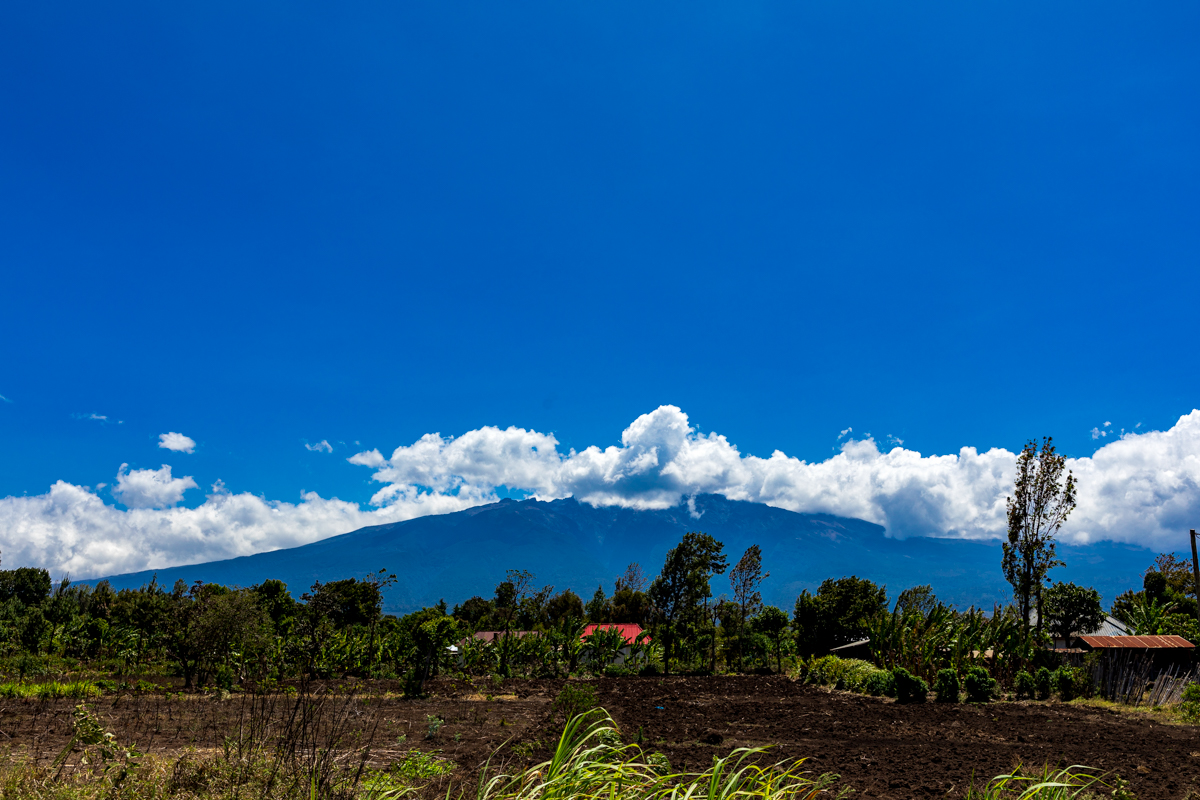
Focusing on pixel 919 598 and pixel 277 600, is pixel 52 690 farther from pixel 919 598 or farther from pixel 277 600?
pixel 919 598

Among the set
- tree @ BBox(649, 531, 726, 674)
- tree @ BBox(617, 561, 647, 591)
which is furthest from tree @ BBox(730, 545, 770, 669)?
tree @ BBox(617, 561, 647, 591)

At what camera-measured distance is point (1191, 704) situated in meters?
15.4

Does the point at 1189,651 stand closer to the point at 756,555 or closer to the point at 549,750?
the point at 756,555

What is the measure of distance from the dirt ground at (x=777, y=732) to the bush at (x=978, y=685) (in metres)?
1.01

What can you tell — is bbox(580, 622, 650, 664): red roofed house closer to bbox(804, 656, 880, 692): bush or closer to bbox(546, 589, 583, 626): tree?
bbox(546, 589, 583, 626): tree

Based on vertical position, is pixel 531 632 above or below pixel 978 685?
below

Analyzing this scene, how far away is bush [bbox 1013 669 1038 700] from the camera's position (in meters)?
21.2

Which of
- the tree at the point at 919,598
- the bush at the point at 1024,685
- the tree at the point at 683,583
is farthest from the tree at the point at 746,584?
the tree at the point at 919,598

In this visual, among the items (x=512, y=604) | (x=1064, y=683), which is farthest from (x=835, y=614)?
(x=512, y=604)

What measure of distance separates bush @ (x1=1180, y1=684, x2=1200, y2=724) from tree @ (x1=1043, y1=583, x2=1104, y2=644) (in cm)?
2270

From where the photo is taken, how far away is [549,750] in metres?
10.3

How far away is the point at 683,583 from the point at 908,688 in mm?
14438

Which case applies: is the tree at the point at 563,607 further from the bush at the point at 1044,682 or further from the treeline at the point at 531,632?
the bush at the point at 1044,682

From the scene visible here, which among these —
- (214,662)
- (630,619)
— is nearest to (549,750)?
(214,662)
